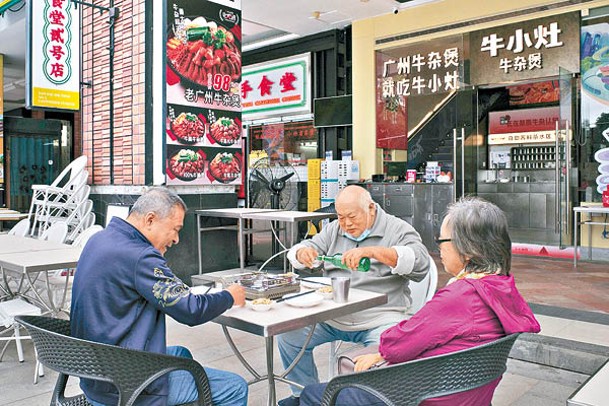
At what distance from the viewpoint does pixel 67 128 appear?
12.4 metres

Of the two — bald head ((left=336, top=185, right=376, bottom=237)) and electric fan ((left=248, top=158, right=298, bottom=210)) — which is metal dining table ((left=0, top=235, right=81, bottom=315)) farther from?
electric fan ((left=248, top=158, right=298, bottom=210))

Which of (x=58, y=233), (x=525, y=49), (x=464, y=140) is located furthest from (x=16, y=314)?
(x=525, y=49)

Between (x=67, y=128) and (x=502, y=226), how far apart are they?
12.4 metres

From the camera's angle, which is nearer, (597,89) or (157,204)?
(157,204)

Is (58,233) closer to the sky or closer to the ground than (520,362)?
closer to the sky

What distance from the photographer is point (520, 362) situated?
375 centimetres

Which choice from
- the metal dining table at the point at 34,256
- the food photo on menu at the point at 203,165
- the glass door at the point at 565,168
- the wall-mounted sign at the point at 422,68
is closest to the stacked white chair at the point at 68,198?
the food photo on menu at the point at 203,165

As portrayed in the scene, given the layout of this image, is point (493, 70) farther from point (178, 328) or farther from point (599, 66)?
point (178, 328)

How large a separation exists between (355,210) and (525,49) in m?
6.34

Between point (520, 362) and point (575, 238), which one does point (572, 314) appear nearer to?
point (520, 362)

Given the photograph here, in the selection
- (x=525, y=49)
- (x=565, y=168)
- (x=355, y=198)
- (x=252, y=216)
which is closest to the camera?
(x=355, y=198)

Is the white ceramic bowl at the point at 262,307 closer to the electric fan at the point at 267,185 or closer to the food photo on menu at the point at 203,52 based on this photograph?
the food photo on menu at the point at 203,52

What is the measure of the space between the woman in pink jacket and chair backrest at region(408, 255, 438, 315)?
1064 mm

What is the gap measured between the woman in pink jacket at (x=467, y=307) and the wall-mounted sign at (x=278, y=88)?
30.9ft
